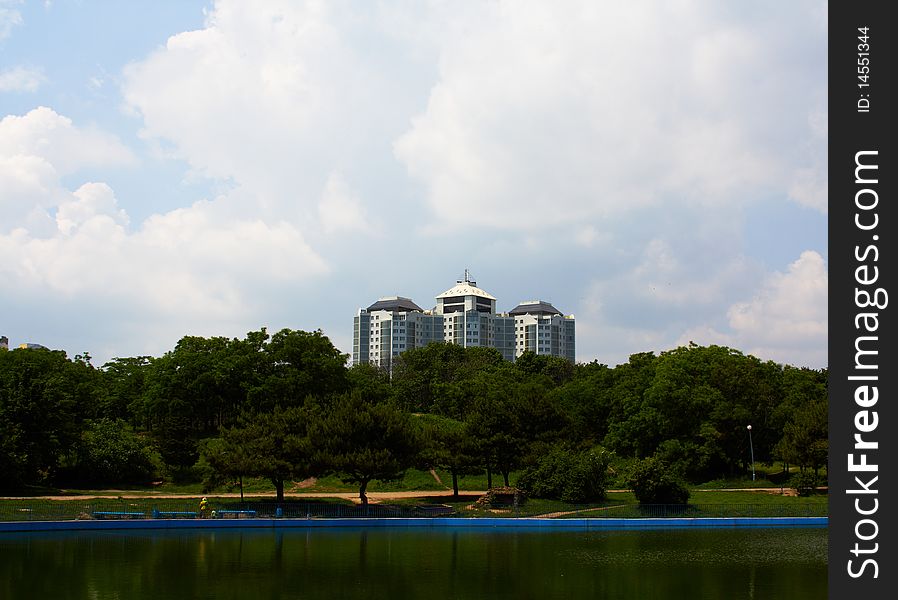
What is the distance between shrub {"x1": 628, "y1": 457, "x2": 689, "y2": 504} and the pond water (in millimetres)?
5529

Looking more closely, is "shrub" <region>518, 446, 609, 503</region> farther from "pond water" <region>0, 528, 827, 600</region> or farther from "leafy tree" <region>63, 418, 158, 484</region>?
"leafy tree" <region>63, 418, 158, 484</region>

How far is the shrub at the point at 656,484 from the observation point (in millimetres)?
48219

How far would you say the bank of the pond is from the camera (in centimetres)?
4128

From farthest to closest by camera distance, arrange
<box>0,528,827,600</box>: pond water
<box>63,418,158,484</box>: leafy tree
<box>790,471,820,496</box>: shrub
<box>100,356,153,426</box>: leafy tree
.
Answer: <box>100,356,153,426</box>: leafy tree < <box>63,418,158,484</box>: leafy tree < <box>790,471,820,496</box>: shrub < <box>0,528,827,600</box>: pond water

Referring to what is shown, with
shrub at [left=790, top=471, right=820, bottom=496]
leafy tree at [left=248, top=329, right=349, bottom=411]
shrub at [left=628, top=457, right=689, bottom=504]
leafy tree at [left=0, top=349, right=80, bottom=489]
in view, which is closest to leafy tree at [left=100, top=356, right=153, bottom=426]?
leafy tree at [left=248, top=329, right=349, bottom=411]

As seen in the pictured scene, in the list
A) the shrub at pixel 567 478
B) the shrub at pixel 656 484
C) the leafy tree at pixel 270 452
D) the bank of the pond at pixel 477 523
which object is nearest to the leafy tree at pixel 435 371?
the shrub at pixel 567 478

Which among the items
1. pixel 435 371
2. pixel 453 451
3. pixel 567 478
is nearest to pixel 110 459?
pixel 453 451

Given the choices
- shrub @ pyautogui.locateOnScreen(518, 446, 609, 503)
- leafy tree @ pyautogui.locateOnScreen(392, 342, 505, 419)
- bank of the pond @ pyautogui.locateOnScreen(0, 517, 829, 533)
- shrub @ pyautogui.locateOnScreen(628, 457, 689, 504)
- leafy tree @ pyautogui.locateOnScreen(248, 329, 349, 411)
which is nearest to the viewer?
bank of the pond @ pyautogui.locateOnScreen(0, 517, 829, 533)

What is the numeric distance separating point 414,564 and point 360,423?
54.6 feet

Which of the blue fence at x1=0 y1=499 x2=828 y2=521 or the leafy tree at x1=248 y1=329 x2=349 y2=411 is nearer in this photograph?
the blue fence at x1=0 y1=499 x2=828 y2=521

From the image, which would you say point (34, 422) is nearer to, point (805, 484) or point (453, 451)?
point (453, 451)

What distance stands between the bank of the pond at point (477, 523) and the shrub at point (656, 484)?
3100 millimetres

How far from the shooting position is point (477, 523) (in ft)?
145

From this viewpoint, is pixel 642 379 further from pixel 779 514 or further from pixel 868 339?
pixel 868 339
